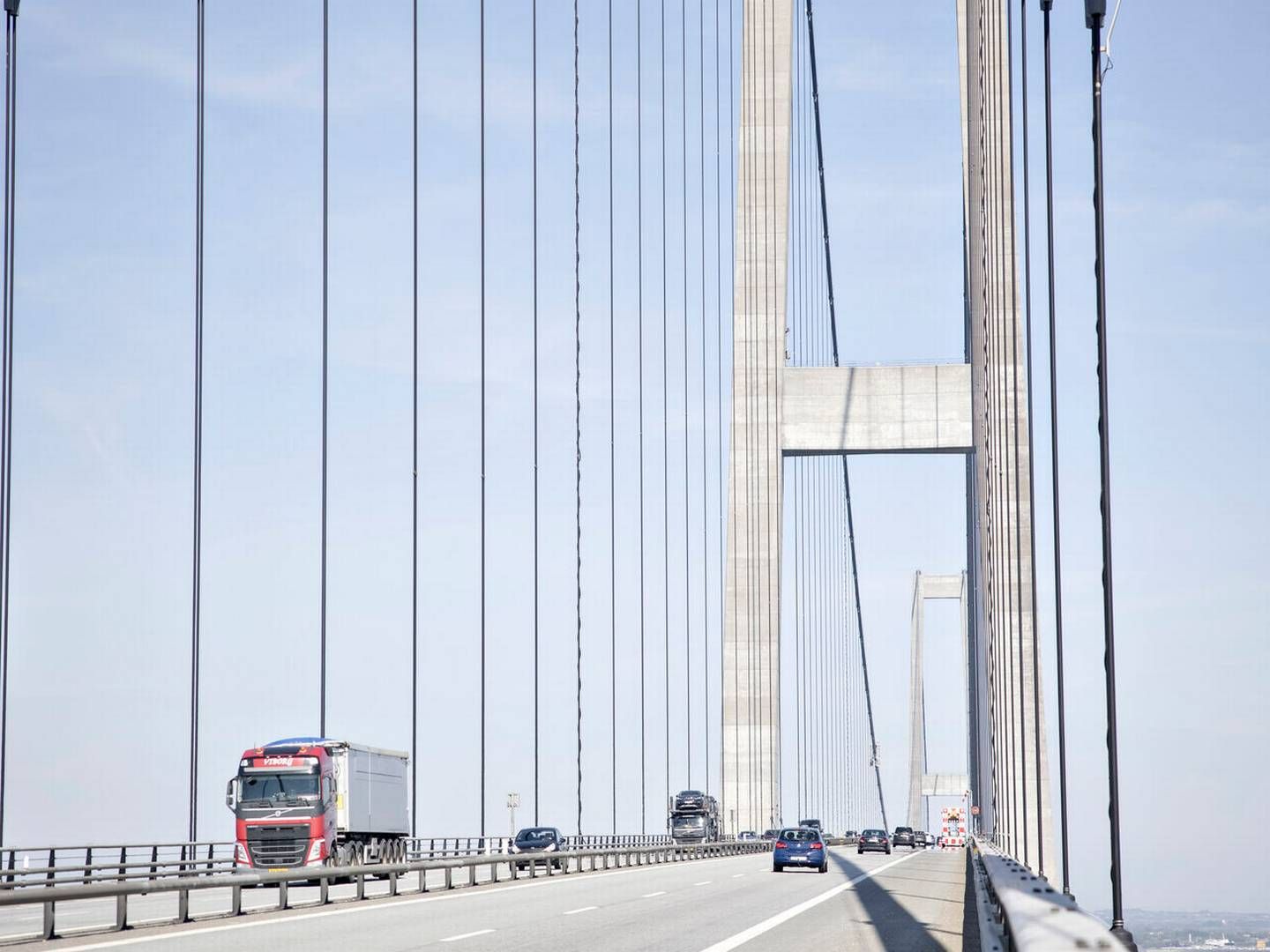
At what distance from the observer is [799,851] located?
4388cm

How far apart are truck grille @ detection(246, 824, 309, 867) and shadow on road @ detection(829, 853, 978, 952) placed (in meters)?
12.8

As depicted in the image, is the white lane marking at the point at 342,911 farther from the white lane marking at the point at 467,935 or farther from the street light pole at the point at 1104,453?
the street light pole at the point at 1104,453

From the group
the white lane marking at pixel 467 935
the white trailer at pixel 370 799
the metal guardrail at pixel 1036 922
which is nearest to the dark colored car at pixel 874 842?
the white trailer at pixel 370 799

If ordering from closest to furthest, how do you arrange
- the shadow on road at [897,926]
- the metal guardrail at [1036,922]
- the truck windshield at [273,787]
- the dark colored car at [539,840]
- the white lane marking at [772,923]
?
the metal guardrail at [1036,922] < the white lane marking at [772,923] < the shadow on road at [897,926] < the truck windshield at [273,787] < the dark colored car at [539,840]

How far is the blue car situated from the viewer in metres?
43.8

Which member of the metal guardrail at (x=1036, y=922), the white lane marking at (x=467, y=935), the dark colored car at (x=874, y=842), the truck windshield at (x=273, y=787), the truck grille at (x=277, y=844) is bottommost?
the dark colored car at (x=874, y=842)

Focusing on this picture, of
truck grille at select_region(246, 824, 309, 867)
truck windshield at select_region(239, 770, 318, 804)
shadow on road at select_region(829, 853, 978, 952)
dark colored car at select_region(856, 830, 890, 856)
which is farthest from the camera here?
dark colored car at select_region(856, 830, 890, 856)

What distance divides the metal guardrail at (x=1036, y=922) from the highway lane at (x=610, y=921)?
13.6 feet

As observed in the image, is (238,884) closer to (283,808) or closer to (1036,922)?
(1036,922)

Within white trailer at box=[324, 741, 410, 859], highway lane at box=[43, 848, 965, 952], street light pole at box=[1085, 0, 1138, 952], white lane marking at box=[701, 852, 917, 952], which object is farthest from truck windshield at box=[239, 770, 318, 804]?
street light pole at box=[1085, 0, 1138, 952]

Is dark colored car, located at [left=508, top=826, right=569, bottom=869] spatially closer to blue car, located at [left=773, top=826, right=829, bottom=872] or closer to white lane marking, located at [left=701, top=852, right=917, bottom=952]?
blue car, located at [left=773, top=826, right=829, bottom=872]

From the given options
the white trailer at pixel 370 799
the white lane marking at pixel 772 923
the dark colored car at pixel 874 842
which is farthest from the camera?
the dark colored car at pixel 874 842

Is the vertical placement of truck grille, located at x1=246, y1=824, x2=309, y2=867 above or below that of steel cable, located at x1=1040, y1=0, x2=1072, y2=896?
below

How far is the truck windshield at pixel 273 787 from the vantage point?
40188mm
